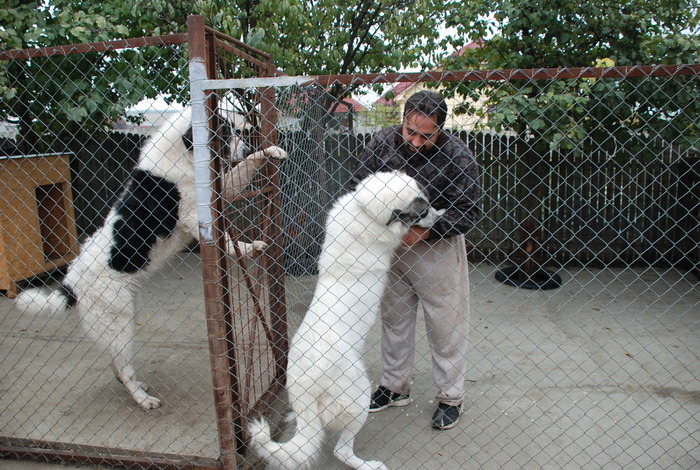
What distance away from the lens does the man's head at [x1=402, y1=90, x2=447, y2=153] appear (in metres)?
2.69

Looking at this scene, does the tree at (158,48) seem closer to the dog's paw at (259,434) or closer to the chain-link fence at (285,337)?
the chain-link fence at (285,337)

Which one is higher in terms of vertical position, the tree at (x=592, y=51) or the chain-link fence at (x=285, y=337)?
the tree at (x=592, y=51)

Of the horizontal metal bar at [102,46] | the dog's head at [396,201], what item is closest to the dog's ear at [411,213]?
the dog's head at [396,201]

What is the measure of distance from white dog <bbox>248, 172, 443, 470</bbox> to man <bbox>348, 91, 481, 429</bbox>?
17 centimetres

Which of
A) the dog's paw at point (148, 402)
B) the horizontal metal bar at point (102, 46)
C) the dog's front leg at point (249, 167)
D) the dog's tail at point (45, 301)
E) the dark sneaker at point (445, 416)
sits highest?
the horizontal metal bar at point (102, 46)

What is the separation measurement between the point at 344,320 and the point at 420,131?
1105 millimetres

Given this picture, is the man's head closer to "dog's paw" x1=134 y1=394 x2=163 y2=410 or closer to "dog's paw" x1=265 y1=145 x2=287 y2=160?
"dog's paw" x1=265 y1=145 x2=287 y2=160

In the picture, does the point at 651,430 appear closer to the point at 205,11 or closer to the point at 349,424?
the point at 349,424

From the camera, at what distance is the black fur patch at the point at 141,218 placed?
10.5 feet

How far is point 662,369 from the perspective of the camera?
151 inches

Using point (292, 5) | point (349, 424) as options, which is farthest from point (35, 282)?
point (349, 424)

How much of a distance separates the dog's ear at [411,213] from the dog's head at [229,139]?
38.5 inches

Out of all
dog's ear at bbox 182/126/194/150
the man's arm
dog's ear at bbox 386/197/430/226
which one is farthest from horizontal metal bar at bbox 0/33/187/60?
the man's arm

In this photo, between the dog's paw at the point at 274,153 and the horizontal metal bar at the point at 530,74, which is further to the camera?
the dog's paw at the point at 274,153
